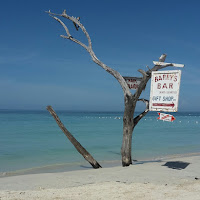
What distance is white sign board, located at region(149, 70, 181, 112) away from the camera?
6.75 metres

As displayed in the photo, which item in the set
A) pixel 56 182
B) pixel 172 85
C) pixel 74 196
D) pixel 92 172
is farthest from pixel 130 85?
pixel 74 196

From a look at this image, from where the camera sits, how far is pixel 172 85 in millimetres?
6801

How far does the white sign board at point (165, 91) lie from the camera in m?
6.75

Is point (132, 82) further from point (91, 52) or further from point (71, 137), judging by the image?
point (71, 137)

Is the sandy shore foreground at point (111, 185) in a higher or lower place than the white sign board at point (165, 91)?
lower

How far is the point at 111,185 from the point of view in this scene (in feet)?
20.6

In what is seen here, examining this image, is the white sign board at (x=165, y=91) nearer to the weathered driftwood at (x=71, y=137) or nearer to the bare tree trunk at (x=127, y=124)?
the bare tree trunk at (x=127, y=124)

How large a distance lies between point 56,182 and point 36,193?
Answer: 1.06 meters

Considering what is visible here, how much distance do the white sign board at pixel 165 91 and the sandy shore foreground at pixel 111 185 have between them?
1.74 metres

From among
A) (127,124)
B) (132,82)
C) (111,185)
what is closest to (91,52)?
(132,82)

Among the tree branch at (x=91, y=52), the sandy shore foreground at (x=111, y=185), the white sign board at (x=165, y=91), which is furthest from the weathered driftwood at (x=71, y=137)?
the white sign board at (x=165, y=91)

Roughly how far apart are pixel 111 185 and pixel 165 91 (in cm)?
248

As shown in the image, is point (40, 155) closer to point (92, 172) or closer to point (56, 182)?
point (92, 172)

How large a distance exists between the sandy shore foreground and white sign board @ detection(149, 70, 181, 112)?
5.71ft
